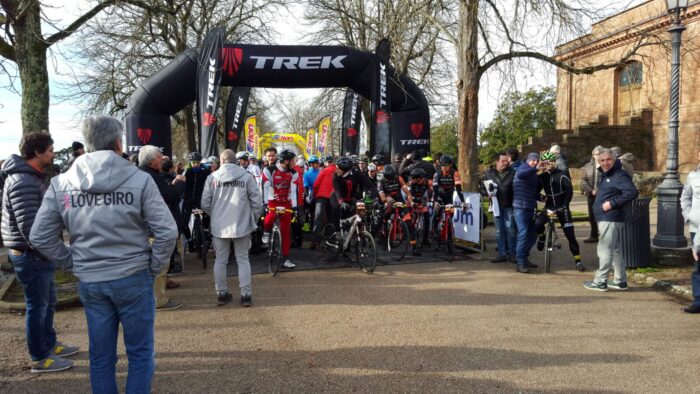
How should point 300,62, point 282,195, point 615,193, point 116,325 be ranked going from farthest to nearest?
point 300,62 < point 282,195 < point 615,193 < point 116,325

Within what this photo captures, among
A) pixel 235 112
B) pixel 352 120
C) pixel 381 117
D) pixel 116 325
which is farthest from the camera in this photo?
pixel 352 120

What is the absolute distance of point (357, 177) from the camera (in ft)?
27.9

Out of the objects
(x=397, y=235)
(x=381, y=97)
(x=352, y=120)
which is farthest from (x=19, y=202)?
(x=352, y=120)

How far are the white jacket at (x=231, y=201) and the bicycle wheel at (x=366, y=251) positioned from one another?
2.27 meters

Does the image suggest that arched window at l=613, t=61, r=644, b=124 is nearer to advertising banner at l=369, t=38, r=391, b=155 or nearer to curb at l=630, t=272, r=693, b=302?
advertising banner at l=369, t=38, r=391, b=155

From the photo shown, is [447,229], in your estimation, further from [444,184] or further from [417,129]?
[417,129]

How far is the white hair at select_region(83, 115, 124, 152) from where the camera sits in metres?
2.98

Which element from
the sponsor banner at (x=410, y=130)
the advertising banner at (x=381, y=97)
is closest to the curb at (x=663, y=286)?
the advertising banner at (x=381, y=97)

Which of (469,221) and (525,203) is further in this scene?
(469,221)

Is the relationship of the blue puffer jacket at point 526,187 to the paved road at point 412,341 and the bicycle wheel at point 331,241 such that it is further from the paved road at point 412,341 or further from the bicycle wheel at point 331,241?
the bicycle wheel at point 331,241

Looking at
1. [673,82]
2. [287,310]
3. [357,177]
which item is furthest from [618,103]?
[287,310]

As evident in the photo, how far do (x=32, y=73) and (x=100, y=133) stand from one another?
20.1 feet

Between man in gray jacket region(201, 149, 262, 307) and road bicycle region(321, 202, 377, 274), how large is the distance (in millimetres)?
2246

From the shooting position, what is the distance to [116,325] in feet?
9.95
